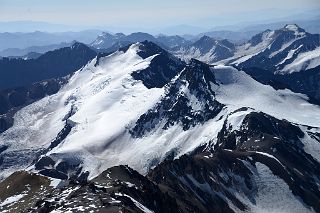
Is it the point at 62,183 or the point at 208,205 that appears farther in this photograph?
the point at 208,205

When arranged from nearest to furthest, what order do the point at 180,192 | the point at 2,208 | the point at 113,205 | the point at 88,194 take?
the point at 113,205
the point at 88,194
the point at 2,208
the point at 180,192

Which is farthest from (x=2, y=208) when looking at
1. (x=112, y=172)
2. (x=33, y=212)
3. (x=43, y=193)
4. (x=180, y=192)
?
(x=180, y=192)

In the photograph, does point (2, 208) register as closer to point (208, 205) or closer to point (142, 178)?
point (142, 178)

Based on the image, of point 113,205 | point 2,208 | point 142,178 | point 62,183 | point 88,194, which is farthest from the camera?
point 142,178

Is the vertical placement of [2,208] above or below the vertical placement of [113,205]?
below

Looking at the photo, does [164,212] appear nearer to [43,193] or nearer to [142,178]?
[142,178]

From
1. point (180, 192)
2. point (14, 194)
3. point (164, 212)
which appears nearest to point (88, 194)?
point (164, 212)

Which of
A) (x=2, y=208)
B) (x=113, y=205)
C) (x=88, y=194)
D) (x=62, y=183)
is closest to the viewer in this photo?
(x=113, y=205)

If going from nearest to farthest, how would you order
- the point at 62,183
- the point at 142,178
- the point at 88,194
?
the point at 88,194 → the point at 62,183 → the point at 142,178

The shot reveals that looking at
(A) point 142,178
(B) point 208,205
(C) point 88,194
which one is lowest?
(B) point 208,205
